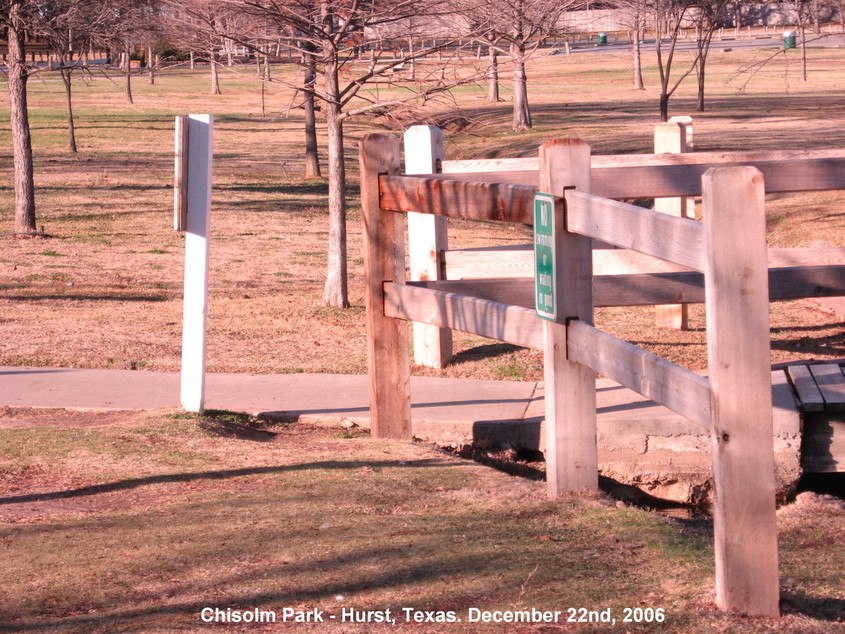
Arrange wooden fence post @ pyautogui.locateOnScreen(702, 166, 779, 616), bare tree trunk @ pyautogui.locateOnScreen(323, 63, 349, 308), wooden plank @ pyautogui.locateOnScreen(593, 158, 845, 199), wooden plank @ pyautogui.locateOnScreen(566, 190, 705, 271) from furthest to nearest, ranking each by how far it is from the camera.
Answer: bare tree trunk @ pyautogui.locateOnScreen(323, 63, 349, 308), wooden plank @ pyautogui.locateOnScreen(593, 158, 845, 199), wooden plank @ pyautogui.locateOnScreen(566, 190, 705, 271), wooden fence post @ pyautogui.locateOnScreen(702, 166, 779, 616)

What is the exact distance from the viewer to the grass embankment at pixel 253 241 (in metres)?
8.77

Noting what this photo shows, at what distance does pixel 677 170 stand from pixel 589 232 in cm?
241

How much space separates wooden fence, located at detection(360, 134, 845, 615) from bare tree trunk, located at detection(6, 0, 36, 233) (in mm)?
10693

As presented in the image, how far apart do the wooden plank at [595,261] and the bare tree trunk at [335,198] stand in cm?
252

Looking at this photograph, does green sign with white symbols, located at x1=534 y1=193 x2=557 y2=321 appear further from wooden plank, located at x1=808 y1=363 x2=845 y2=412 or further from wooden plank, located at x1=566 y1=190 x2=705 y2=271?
wooden plank, located at x1=808 y1=363 x2=845 y2=412

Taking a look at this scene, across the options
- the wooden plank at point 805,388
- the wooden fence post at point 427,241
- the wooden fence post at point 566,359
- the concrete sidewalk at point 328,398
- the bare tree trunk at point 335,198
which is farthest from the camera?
the bare tree trunk at point 335,198

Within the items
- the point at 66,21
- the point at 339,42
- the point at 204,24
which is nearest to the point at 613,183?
the point at 339,42

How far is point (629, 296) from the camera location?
7227 mm

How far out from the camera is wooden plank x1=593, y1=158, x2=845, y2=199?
5.95 meters

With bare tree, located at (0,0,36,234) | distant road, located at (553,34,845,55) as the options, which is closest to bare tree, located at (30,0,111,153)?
bare tree, located at (0,0,36,234)

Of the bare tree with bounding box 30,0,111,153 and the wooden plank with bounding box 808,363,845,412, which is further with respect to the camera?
the bare tree with bounding box 30,0,111,153

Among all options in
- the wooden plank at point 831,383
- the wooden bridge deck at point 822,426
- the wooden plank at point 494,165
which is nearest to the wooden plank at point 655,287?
the wooden plank at point 831,383

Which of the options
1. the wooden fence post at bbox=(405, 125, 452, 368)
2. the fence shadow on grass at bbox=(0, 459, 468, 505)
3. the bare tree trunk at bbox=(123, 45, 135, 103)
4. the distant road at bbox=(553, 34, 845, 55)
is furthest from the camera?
the distant road at bbox=(553, 34, 845, 55)

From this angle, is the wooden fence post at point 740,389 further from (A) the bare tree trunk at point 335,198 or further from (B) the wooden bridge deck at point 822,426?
(A) the bare tree trunk at point 335,198
